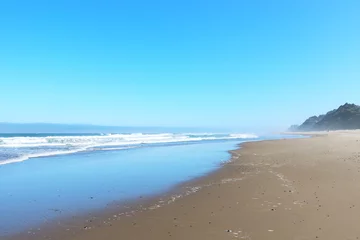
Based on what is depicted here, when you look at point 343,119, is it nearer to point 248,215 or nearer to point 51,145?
point 51,145

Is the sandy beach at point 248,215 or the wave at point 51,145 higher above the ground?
the wave at point 51,145

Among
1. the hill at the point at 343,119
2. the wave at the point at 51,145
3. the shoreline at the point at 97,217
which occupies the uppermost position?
the hill at the point at 343,119

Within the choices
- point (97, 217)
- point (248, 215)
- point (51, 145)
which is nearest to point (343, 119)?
point (51, 145)

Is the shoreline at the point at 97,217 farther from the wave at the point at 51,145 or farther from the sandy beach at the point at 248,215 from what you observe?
the wave at the point at 51,145

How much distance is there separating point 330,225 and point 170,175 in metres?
8.08

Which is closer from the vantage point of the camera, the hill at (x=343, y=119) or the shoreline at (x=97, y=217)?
the shoreline at (x=97, y=217)

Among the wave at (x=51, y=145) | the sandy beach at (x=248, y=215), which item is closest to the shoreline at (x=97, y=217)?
the sandy beach at (x=248, y=215)

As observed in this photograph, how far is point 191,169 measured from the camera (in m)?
15.0

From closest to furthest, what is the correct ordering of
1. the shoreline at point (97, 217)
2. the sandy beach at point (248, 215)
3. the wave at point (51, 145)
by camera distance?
the sandy beach at point (248, 215) < the shoreline at point (97, 217) < the wave at point (51, 145)

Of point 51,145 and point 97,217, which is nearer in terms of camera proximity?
point 97,217

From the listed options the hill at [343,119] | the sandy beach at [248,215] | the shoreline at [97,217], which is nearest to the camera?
the sandy beach at [248,215]

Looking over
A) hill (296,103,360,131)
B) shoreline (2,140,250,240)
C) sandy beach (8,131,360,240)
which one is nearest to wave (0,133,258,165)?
shoreline (2,140,250,240)

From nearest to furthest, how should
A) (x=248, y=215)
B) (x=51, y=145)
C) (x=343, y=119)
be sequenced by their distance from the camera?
(x=248, y=215), (x=51, y=145), (x=343, y=119)

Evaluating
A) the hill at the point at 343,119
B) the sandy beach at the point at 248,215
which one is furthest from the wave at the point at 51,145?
the hill at the point at 343,119
